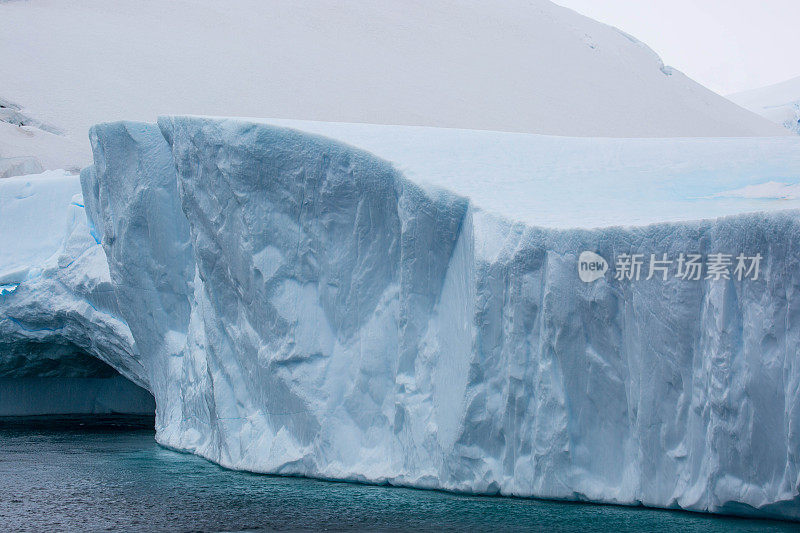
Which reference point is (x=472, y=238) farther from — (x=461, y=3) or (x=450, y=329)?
(x=461, y=3)

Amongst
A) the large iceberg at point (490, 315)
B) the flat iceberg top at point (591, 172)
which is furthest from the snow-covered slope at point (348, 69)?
the flat iceberg top at point (591, 172)

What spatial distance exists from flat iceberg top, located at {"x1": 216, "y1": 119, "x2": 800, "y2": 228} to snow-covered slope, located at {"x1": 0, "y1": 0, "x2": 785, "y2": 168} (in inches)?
562

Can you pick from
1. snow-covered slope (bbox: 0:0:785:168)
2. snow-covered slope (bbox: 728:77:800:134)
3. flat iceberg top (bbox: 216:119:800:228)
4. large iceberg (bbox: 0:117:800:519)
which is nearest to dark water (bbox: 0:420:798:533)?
large iceberg (bbox: 0:117:800:519)

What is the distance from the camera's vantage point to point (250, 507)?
5129 millimetres

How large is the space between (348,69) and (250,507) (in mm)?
20455

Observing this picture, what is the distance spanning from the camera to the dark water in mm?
4531

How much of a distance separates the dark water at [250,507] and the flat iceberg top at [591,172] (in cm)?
164

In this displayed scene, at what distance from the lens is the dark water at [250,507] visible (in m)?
4.53

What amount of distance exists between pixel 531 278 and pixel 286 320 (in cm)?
204

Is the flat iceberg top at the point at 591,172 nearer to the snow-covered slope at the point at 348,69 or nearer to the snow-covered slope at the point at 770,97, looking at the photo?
the snow-covered slope at the point at 348,69

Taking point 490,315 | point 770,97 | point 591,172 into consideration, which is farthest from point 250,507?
point 770,97

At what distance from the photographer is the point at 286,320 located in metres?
6.34

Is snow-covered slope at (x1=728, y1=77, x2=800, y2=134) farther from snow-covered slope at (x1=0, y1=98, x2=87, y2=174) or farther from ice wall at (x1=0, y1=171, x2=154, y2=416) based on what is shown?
ice wall at (x1=0, y1=171, x2=154, y2=416)

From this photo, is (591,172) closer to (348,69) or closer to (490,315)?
(490,315)
